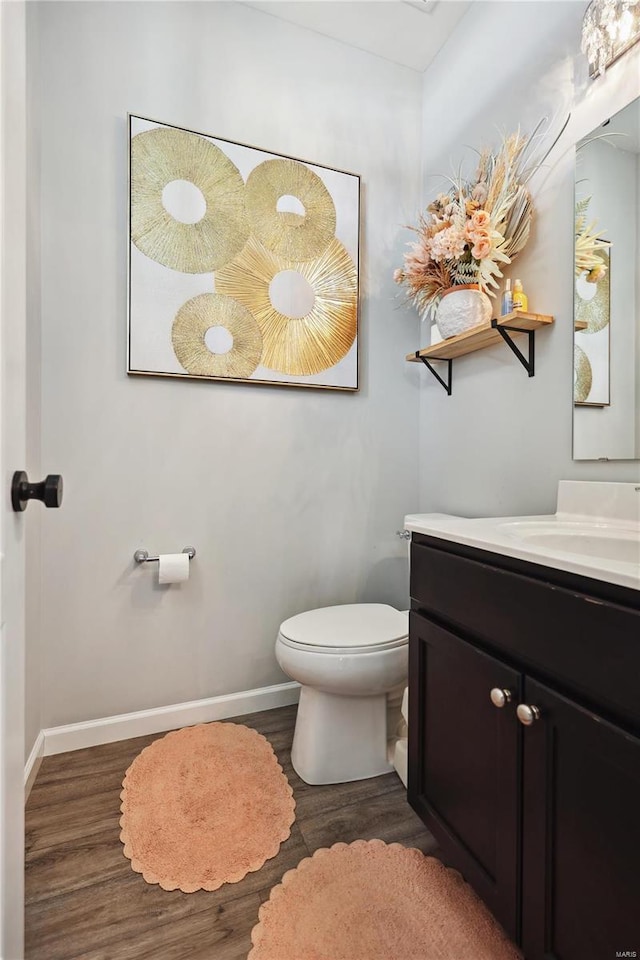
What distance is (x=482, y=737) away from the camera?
0.90 metres

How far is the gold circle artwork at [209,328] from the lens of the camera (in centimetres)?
168

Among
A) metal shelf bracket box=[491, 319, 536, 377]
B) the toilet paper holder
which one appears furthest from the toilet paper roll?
metal shelf bracket box=[491, 319, 536, 377]

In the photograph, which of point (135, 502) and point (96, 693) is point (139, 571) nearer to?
point (135, 502)

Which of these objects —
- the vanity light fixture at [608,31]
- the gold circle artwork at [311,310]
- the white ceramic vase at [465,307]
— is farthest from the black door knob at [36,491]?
the vanity light fixture at [608,31]

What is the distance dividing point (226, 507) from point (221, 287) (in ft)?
2.79

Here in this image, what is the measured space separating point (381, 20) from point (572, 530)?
7.06 feet

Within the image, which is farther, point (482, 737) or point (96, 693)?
point (96, 693)

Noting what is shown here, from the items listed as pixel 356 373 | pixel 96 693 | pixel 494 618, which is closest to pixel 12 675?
pixel 494 618

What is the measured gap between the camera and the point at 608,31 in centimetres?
118

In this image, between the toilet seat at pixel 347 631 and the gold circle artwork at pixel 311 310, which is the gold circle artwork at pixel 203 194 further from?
the toilet seat at pixel 347 631

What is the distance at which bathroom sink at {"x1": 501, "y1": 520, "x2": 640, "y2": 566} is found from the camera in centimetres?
99

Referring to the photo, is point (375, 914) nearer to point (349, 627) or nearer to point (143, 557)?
point (349, 627)

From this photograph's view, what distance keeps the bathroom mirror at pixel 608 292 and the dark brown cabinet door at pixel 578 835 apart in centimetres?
76

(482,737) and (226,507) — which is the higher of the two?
(226,507)
